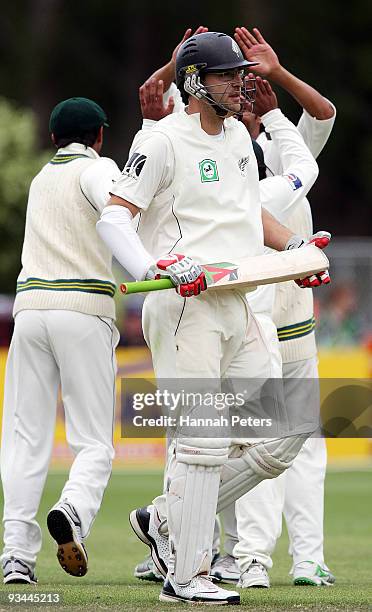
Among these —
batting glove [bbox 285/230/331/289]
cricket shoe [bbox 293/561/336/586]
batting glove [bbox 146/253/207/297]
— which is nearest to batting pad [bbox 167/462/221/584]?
batting glove [bbox 146/253/207/297]

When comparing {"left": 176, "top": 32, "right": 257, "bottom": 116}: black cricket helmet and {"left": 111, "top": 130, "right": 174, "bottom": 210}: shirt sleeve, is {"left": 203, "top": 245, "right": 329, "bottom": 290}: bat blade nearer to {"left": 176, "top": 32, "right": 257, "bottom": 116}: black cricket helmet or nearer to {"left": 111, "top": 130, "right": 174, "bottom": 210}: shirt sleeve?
{"left": 111, "top": 130, "right": 174, "bottom": 210}: shirt sleeve

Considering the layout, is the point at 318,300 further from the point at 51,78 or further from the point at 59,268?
the point at 51,78

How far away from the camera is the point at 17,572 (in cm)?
622

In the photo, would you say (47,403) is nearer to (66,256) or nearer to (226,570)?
(66,256)

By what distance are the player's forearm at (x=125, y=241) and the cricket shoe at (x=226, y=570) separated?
2035 mm

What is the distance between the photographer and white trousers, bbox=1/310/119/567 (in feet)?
21.1

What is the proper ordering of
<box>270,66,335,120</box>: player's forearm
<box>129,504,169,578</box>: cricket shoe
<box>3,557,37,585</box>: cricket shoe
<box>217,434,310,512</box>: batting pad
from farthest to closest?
<box>270,66,335,120</box>: player's forearm → <box>3,557,37,585</box>: cricket shoe → <box>129,504,169,578</box>: cricket shoe → <box>217,434,310,512</box>: batting pad

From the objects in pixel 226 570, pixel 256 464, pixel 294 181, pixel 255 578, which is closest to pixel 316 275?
pixel 294 181

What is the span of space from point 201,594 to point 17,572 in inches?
48.0

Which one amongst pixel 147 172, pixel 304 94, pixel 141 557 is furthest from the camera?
pixel 141 557

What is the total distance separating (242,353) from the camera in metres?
5.65

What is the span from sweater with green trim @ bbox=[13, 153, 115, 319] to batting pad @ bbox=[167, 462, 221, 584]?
4.43 feet

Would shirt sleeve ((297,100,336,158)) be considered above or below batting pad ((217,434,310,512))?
above

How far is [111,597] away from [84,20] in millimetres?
31498
